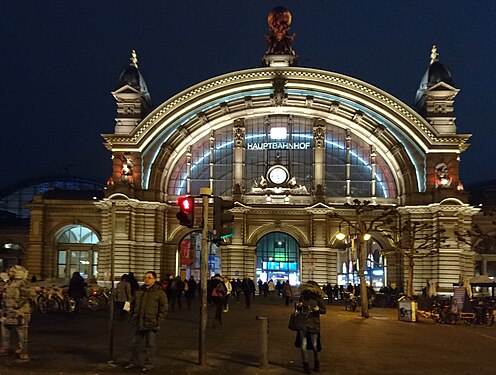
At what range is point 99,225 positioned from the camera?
185 feet

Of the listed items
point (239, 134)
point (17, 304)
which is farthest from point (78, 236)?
point (17, 304)

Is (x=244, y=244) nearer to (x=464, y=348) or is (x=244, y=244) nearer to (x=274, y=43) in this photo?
(x=274, y=43)

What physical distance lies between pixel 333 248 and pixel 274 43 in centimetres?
1811

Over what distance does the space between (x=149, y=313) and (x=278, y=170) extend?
1607 inches

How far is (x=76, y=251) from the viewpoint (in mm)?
57531

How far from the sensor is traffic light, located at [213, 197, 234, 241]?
16.7m

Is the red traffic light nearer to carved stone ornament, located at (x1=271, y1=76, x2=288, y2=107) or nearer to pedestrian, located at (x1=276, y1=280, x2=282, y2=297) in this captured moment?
pedestrian, located at (x1=276, y1=280, x2=282, y2=297)

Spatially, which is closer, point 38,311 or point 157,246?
point 38,311

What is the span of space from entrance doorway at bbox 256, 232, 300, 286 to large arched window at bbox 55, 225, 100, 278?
1411cm

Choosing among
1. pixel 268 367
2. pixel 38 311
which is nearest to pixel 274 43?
pixel 38 311

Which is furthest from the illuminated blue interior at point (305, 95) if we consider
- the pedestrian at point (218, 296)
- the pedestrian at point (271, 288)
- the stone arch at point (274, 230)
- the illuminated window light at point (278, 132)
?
the pedestrian at point (218, 296)

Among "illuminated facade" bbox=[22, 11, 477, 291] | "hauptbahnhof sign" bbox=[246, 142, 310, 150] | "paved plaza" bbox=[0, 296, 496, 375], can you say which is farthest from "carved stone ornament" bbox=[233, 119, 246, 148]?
"paved plaza" bbox=[0, 296, 496, 375]

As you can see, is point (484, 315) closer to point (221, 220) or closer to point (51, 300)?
point (221, 220)

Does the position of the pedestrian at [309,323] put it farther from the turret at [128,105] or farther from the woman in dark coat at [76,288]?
the turret at [128,105]
